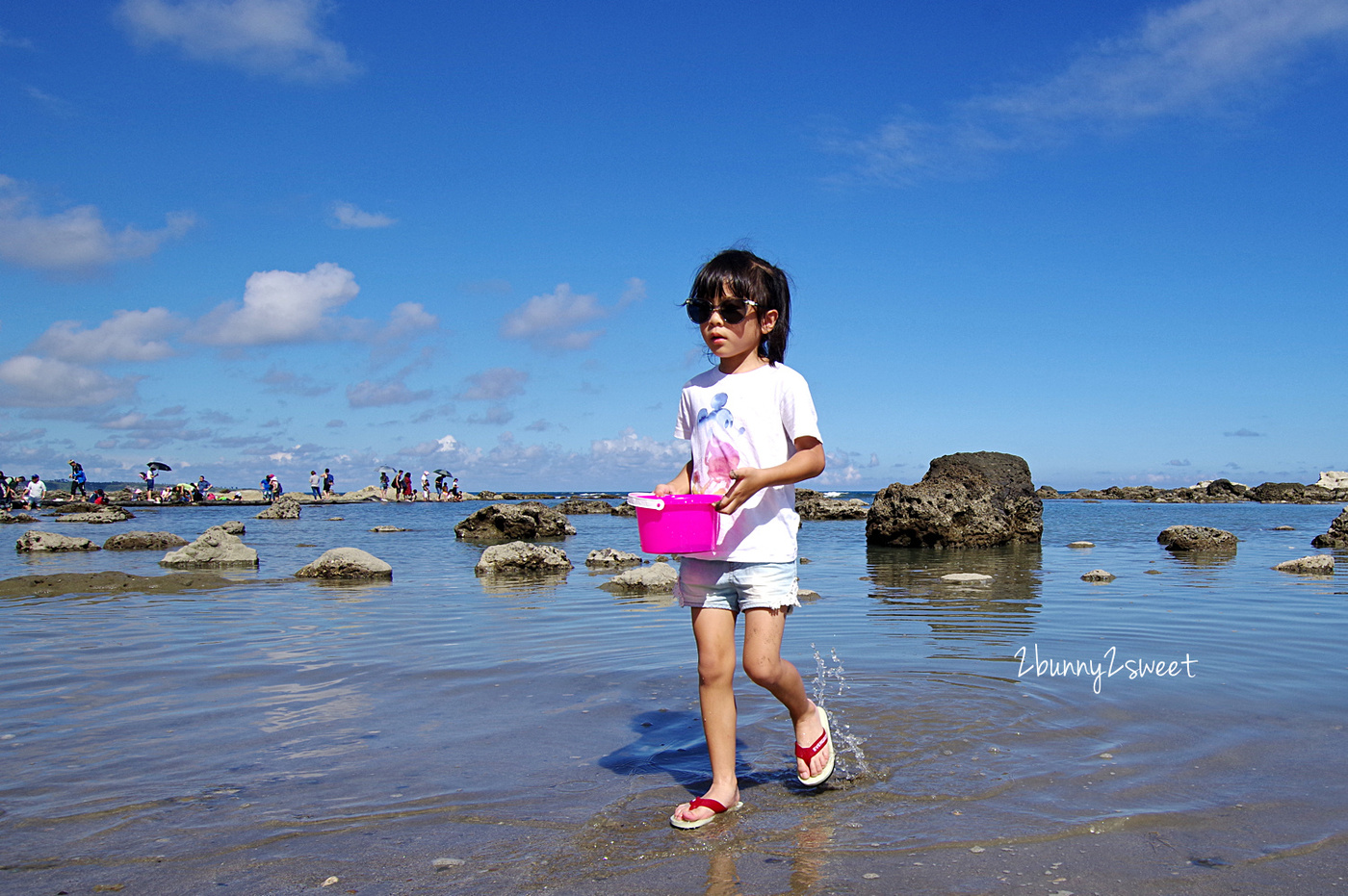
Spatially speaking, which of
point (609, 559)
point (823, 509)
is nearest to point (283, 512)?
point (823, 509)

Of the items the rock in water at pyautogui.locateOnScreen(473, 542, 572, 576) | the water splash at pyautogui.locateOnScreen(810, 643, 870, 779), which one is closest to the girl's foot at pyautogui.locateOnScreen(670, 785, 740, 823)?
the water splash at pyautogui.locateOnScreen(810, 643, 870, 779)

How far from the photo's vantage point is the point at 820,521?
1176 inches

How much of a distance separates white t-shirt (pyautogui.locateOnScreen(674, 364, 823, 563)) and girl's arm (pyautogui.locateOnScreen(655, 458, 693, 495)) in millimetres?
42

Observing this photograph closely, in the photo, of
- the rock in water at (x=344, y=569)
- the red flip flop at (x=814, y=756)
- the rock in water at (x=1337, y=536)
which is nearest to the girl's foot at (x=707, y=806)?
the red flip flop at (x=814, y=756)

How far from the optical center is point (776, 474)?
A: 130 inches

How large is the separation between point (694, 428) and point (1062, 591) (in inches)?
303

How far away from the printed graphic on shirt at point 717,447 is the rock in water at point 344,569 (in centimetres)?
979

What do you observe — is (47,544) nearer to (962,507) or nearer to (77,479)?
(962,507)

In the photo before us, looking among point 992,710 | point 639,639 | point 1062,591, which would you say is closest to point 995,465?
point 1062,591

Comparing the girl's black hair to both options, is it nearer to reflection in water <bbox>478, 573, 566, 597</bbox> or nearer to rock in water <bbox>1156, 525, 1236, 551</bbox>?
reflection in water <bbox>478, 573, 566, 597</bbox>

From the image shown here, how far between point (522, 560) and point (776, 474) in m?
10.8

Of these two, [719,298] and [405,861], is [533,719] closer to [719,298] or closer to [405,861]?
[405,861]

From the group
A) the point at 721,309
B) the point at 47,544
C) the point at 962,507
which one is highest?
the point at 721,309

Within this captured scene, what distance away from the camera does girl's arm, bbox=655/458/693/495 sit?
360 cm
